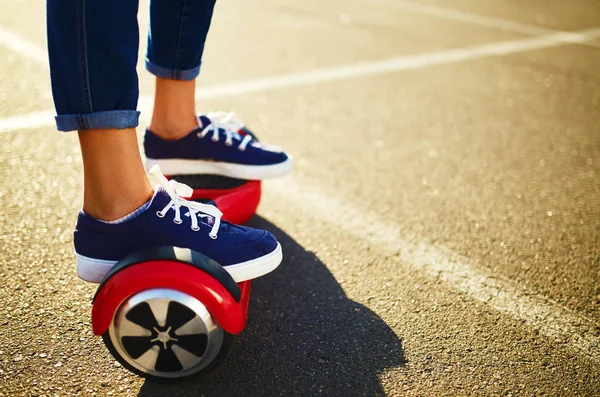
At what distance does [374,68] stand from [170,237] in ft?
10.6

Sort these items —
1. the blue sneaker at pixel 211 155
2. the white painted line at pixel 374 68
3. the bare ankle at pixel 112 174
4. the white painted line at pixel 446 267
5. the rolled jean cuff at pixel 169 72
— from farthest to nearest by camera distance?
the white painted line at pixel 374 68 < the blue sneaker at pixel 211 155 < the rolled jean cuff at pixel 169 72 < the white painted line at pixel 446 267 < the bare ankle at pixel 112 174

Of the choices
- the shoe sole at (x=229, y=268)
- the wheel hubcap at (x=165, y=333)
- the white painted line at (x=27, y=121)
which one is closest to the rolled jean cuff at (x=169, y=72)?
the shoe sole at (x=229, y=268)

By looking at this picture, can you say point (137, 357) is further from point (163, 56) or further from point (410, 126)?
point (410, 126)

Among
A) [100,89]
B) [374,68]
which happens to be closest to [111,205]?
[100,89]

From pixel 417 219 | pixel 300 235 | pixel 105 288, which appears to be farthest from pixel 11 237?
pixel 417 219

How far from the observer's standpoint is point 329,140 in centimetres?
320

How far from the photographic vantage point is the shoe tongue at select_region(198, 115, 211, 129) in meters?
2.26

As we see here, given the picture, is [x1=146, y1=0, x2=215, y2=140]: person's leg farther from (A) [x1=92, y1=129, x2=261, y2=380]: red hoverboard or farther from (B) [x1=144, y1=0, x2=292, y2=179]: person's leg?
(A) [x1=92, y1=129, x2=261, y2=380]: red hoverboard

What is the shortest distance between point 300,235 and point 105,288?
101cm

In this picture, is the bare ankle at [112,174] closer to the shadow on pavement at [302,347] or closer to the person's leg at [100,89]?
the person's leg at [100,89]

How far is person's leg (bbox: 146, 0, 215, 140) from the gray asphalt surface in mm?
562

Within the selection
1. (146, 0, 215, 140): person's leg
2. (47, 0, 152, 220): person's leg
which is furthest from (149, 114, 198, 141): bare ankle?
(47, 0, 152, 220): person's leg

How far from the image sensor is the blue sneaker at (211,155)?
222cm

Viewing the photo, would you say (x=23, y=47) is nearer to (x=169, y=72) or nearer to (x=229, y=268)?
(x=169, y=72)
